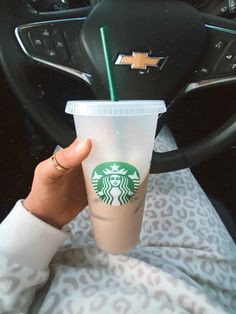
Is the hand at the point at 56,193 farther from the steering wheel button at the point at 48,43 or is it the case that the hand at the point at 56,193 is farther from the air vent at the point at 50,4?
the air vent at the point at 50,4

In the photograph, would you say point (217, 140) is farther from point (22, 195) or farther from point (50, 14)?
point (22, 195)

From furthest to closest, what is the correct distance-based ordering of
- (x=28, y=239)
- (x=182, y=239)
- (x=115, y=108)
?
1. (x=182, y=239)
2. (x=28, y=239)
3. (x=115, y=108)

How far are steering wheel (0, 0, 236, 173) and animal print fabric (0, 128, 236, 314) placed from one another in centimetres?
12

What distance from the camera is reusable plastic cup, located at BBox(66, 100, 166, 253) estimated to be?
584 millimetres

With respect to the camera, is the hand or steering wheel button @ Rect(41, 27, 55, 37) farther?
steering wheel button @ Rect(41, 27, 55, 37)

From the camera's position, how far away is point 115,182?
24.1 inches

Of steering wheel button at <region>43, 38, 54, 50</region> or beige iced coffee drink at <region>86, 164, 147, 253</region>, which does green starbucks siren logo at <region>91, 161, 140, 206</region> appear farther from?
steering wheel button at <region>43, 38, 54, 50</region>

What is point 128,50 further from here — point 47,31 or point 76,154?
point 76,154

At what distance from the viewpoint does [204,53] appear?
0.82m

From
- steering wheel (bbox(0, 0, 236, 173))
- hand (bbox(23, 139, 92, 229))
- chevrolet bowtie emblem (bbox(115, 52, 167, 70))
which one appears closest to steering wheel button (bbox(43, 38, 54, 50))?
steering wheel (bbox(0, 0, 236, 173))

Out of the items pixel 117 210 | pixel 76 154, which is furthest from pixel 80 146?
pixel 117 210

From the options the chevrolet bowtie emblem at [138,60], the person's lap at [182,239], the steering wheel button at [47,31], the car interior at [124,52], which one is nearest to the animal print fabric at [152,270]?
the person's lap at [182,239]

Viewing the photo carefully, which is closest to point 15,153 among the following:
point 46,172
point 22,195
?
point 22,195

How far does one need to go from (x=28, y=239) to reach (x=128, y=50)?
363 mm
